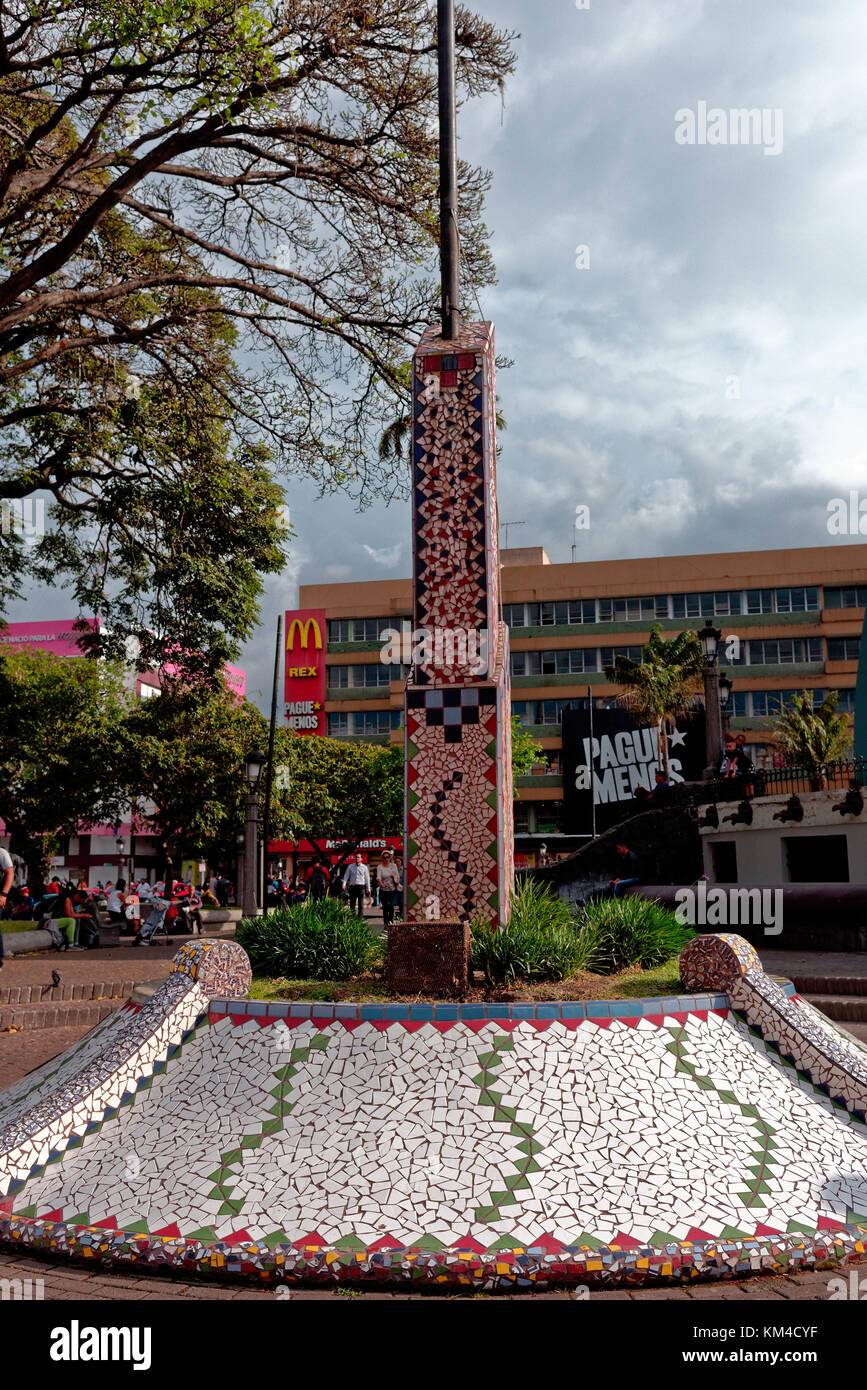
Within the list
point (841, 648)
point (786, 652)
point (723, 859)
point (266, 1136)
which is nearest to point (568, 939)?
point (266, 1136)

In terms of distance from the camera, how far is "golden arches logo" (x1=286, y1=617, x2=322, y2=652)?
6272 centimetres

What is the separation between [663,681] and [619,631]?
19519 mm

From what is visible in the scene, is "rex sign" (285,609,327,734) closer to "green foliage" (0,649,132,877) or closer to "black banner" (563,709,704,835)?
"black banner" (563,709,704,835)

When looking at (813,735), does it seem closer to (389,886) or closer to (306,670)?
(389,886)

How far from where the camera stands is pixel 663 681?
135 ft

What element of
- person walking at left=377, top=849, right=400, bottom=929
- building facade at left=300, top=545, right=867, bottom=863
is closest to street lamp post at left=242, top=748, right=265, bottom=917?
person walking at left=377, top=849, right=400, bottom=929

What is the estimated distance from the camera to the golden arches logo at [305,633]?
6272cm

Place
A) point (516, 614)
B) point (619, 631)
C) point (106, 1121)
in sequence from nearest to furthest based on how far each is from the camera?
point (106, 1121) → point (619, 631) → point (516, 614)

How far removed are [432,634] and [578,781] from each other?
39.0 metres

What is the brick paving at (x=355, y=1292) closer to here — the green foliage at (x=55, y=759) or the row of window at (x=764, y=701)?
the green foliage at (x=55, y=759)
